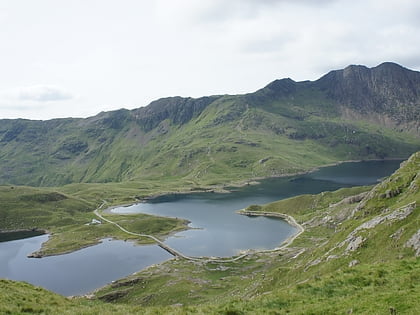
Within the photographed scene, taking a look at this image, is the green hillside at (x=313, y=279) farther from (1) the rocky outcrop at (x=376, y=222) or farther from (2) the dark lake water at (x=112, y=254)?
(2) the dark lake water at (x=112, y=254)

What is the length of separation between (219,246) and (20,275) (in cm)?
7683

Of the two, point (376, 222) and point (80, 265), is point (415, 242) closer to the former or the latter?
point (376, 222)

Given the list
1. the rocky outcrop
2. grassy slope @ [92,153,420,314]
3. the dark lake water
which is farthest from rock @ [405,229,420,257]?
the dark lake water

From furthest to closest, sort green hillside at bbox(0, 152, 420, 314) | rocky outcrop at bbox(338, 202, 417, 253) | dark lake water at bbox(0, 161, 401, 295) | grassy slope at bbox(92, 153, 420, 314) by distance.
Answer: dark lake water at bbox(0, 161, 401, 295) → rocky outcrop at bbox(338, 202, 417, 253) → green hillside at bbox(0, 152, 420, 314) → grassy slope at bbox(92, 153, 420, 314)

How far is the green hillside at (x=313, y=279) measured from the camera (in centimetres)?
2256

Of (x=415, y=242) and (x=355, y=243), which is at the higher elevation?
(x=415, y=242)

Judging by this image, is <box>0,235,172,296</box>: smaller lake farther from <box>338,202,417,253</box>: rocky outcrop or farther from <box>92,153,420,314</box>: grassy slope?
<box>338,202,417,253</box>: rocky outcrop

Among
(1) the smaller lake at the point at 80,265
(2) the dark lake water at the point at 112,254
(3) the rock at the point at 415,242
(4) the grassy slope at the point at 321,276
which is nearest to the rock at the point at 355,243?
(4) the grassy slope at the point at 321,276

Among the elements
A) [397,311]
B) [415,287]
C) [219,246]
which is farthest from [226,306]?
[219,246]

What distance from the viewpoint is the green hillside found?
22.6 meters

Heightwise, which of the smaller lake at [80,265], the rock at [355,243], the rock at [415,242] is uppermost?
the rock at [415,242]

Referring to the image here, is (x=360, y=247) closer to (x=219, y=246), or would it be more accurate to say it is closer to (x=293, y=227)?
(x=219, y=246)

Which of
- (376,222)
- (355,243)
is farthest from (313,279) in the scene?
(376,222)

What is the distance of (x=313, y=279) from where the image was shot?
99.8 feet
